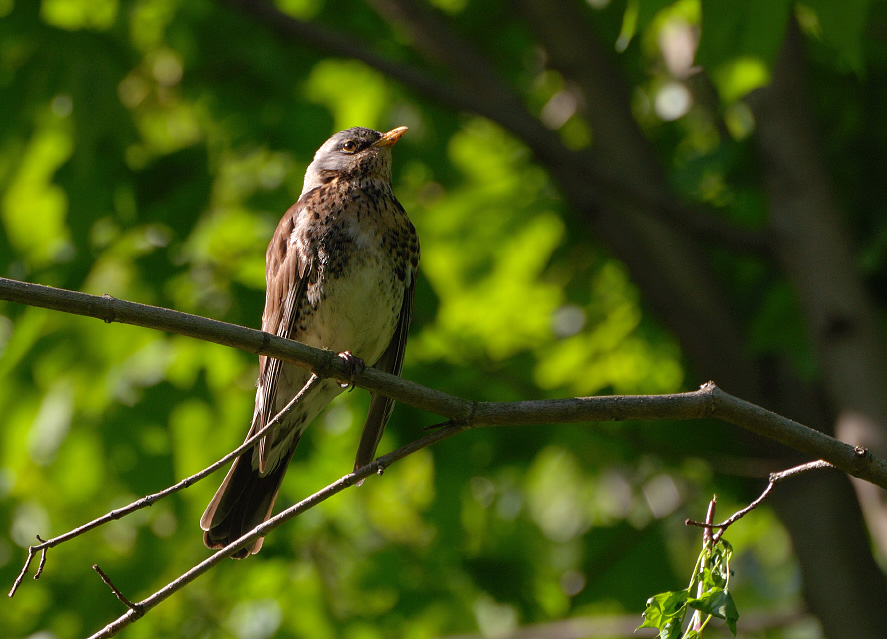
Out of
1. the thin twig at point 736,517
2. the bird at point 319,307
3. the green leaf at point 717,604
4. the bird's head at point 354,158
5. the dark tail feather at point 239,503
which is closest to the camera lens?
the green leaf at point 717,604

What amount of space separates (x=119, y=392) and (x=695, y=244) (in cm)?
316

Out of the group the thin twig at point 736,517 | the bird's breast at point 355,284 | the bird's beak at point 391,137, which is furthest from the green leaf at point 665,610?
the bird's beak at point 391,137

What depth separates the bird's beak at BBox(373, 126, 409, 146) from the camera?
4.59m

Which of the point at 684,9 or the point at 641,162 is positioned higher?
the point at 684,9

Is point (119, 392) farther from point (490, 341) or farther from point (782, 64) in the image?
point (782, 64)

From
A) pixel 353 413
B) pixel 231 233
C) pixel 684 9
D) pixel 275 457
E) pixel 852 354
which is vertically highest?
pixel 684 9

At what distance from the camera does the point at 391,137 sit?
4617 millimetres

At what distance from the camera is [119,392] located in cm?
493

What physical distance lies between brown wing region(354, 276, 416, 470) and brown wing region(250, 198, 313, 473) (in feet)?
1.34

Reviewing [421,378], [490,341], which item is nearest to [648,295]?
[490,341]

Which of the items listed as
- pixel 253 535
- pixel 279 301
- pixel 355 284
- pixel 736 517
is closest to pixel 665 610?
pixel 736 517

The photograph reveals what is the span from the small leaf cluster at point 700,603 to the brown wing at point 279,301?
2.18 metres

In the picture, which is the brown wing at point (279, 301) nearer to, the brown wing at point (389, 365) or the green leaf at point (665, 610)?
the brown wing at point (389, 365)

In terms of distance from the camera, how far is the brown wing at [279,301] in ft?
13.1
